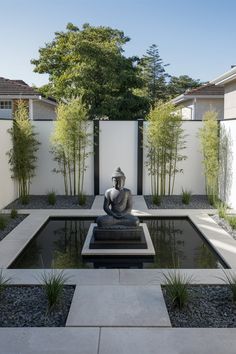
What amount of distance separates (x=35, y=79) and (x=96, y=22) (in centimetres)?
666

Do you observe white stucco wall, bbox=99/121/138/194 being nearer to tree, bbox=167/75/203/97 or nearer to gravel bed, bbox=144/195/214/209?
gravel bed, bbox=144/195/214/209

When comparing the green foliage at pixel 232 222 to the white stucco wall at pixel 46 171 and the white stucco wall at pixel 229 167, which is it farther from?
the white stucco wall at pixel 46 171

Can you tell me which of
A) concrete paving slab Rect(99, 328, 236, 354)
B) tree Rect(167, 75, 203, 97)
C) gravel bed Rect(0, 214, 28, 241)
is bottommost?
concrete paving slab Rect(99, 328, 236, 354)

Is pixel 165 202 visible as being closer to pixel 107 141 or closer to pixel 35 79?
pixel 107 141

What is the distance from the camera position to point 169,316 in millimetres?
4207

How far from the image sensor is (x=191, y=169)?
11695 mm

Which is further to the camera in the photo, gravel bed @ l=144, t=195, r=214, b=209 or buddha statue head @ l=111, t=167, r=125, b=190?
gravel bed @ l=144, t=195, r=214, b=209

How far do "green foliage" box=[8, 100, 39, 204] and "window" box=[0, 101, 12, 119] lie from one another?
585cm

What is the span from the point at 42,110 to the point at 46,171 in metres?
8.51

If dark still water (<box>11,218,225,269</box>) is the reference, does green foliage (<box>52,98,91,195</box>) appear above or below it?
above

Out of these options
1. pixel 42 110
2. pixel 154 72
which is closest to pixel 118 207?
pixel 42 110

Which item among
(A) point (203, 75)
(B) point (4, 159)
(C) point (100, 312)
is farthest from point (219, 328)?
(A) point (203, 75)

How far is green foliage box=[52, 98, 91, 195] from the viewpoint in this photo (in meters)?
10.5

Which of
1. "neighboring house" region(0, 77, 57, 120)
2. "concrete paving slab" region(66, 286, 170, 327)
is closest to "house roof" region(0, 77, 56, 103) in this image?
"neighboring house" region(0, 77, 57, 120)
